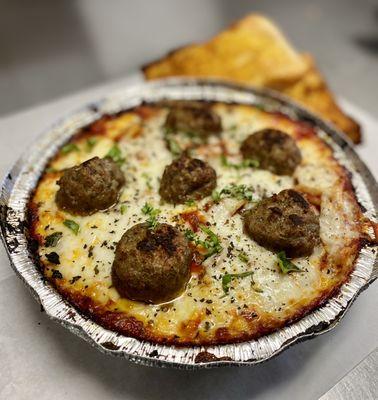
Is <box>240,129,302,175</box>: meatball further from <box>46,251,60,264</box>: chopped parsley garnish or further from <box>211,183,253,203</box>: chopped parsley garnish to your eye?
<box>46,251,60,264</box>: chopped parsley garnish

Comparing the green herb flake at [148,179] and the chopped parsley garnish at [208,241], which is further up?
the green herb flake at [148,179]

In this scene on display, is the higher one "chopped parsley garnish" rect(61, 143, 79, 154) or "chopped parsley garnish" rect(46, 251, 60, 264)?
"chopped parsley garnish" rect(61, 143, 79, 154)

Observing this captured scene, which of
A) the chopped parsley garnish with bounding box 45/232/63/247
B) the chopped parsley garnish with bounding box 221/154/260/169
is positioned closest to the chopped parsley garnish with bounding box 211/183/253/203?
the chopped parsley garnish with bounding box 221/154/260/169

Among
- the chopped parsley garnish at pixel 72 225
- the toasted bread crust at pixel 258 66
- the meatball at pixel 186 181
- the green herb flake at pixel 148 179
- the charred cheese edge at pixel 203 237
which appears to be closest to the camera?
the charred cheese edge at pixel 203 237

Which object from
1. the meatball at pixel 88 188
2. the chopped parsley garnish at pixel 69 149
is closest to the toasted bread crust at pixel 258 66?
the chopped parsley garnish at pixel 69 149

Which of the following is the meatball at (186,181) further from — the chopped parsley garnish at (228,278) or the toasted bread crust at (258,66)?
the toasted bread crust at (258,66)

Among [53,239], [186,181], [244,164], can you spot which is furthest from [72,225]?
[244,164]
